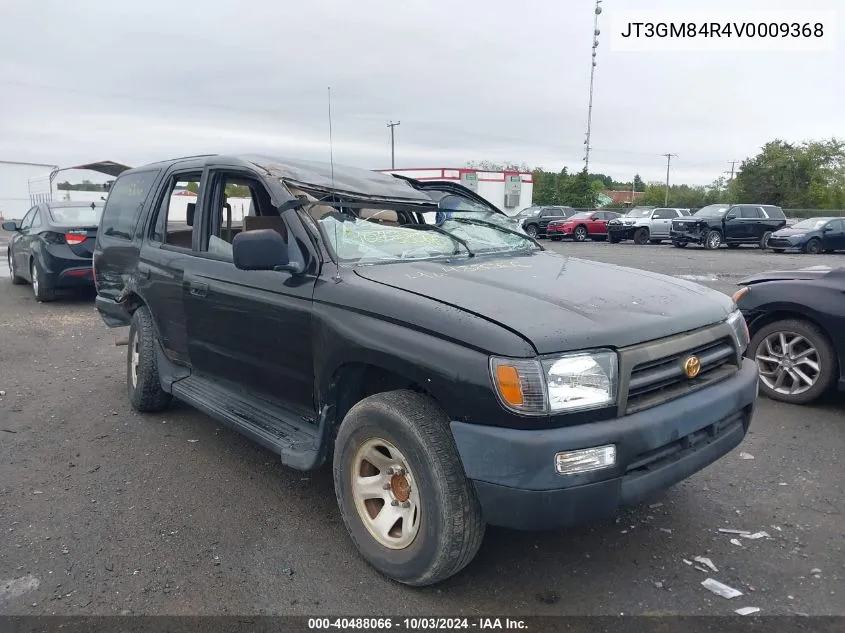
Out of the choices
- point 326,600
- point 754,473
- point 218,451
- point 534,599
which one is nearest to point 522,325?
point 534,599

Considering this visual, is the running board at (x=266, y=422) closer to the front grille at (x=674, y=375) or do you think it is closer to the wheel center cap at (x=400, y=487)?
the wheel center cap at (x=400, y=487)

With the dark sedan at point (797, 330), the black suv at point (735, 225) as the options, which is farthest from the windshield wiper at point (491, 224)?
the black suv at point (735, 225)

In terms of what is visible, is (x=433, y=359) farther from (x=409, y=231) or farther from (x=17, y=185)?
(x=17, y=185)

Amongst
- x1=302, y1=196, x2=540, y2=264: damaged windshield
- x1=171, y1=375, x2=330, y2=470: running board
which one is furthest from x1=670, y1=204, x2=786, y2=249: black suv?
x1=171, y1=375, x2=330, y2=470: running board

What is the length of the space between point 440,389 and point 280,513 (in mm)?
1494

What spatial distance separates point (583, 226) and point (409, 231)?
27138 mm

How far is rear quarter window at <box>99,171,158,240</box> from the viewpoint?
16.5 ft

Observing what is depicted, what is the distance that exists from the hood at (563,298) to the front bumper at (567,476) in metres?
0.32

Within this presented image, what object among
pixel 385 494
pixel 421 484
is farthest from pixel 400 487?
pixel 421 484

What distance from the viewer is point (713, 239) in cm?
2395

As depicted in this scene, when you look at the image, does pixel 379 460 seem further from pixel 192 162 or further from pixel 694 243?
pixel 694 243

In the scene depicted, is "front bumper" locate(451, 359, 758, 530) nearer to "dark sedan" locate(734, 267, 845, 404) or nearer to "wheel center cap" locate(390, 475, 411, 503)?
"wheel center cap" locate(390, 475, 411, 503)

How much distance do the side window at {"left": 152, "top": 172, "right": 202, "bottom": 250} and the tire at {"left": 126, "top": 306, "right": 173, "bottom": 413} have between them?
64cm

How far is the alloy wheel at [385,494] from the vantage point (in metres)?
2.76
